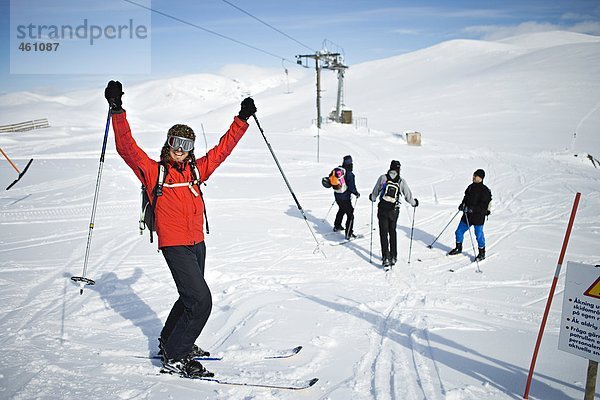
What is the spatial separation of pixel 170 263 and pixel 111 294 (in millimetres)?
2989

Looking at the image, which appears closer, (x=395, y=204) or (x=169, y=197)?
(x=169, y=197)

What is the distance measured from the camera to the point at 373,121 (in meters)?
36.0

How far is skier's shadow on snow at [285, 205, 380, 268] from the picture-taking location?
28.3 ft

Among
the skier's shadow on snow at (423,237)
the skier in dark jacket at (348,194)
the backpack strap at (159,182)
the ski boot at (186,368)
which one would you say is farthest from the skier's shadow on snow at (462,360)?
the skier's shadow on snow at (423,237)

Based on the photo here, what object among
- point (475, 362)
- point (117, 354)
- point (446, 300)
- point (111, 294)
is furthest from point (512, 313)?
point (111, 294)

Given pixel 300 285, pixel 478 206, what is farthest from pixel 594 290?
pixel 478 206

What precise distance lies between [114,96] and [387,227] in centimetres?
550

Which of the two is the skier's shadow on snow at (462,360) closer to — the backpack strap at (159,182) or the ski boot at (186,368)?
the ski boot at (186,368)

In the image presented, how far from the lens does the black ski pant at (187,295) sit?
144 inches

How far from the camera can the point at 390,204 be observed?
7.62m

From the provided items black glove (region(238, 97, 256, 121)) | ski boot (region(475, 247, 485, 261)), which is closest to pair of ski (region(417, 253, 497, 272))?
ski boot (region(475, 247, 485, 261))

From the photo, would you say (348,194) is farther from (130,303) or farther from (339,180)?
(130,303)

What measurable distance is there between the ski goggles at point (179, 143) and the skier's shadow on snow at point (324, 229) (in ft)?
17.5

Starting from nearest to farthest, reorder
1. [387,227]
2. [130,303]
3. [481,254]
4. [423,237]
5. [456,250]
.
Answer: [130,303] < [387,227] < [481,254] < [456,250] < [423,237]
